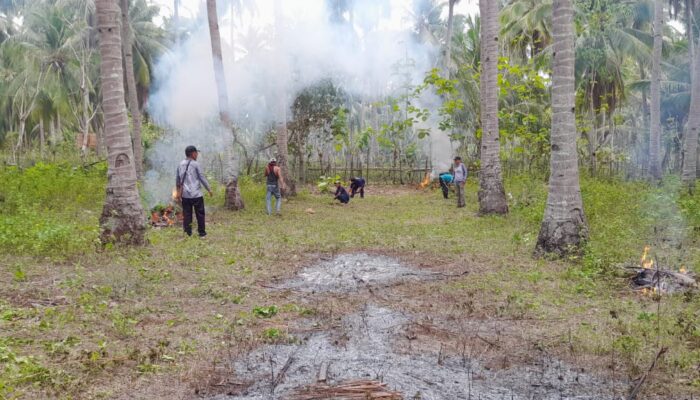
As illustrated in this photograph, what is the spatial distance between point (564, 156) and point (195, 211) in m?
6.60

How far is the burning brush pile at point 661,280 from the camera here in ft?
21.0

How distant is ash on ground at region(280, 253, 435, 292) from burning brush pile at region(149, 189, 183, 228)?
4850mm

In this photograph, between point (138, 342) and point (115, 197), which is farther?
point (115, 197)

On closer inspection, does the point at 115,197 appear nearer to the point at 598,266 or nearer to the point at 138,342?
the point at 138,342

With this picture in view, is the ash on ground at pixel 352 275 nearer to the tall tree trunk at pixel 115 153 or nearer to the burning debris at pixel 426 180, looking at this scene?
the tall tree trunk at pixel 115 153

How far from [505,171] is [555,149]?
58.4 feet

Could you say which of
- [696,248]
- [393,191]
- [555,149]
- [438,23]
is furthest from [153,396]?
[438,23]

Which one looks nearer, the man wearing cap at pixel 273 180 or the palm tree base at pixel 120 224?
the palm tree base at pixel 120 224

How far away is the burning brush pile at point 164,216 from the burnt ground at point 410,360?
658 cm

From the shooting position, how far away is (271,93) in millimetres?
25547

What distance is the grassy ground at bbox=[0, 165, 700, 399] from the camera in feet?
14.0

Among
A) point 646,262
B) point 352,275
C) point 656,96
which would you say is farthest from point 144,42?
point 646,262

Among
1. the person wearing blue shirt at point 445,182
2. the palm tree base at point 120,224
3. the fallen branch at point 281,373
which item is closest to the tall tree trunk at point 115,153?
the palm tree base at point 120,224

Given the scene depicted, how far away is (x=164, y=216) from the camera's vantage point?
40.0ft
